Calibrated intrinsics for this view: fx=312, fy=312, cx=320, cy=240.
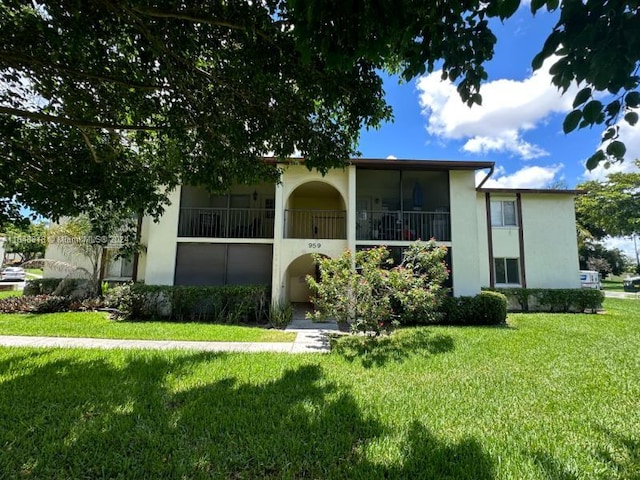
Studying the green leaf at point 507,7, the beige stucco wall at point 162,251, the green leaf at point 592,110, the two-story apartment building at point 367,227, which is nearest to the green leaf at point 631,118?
the green leaf at point 592,110

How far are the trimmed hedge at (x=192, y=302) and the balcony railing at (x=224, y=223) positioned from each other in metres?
2.60

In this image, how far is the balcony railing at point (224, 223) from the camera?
1334 cm

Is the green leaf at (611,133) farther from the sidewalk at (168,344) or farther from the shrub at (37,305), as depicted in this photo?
the shrub at (37,305)

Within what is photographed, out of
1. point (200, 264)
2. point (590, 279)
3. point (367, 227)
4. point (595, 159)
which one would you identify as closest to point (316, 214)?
point (367, 227)

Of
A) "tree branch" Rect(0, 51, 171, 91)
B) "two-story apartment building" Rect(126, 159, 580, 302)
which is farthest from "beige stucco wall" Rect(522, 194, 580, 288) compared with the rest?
"tree branch" Rect(0, 51, 171, 91)

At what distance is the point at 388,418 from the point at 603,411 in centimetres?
302

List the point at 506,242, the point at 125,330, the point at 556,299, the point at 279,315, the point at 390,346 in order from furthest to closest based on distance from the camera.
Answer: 1. the point at 506,242
2. the point at 556,299
3. the point at 279,315
4. the point at 125,330
5. the point at 390,346

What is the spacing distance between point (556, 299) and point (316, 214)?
1186 cm

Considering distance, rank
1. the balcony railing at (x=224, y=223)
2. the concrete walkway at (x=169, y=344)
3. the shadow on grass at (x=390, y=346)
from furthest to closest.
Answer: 1. the balcony railing at (x=224, y=223)
2. the concrete walkway at (x=169, y=344)
3. the shadow on grass at (x=390, y=346)

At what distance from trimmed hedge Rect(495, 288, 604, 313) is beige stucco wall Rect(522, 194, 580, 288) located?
784mm

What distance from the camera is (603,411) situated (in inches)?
167

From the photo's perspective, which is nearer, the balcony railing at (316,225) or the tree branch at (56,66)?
the tree branch at (56,66)

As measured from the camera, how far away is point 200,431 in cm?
360

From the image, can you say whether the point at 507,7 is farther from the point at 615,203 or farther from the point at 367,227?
the point at 615,203
